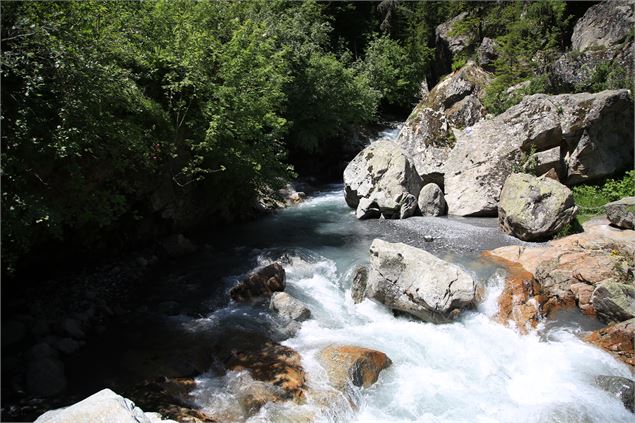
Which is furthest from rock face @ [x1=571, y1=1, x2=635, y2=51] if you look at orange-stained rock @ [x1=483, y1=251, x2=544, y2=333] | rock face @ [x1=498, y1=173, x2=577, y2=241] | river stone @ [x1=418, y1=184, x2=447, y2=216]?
orange-stained rock @ [x1=483, y1=251, x2=544, y2=333]

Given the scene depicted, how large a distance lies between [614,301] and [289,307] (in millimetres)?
7060

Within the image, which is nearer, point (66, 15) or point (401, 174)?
point (66, 15)

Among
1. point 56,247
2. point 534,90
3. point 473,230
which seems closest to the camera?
point 56,247

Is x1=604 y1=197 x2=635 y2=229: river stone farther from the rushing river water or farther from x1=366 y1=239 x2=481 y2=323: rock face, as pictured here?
x1=366 y1=239 x2=481 y2=323: rock face

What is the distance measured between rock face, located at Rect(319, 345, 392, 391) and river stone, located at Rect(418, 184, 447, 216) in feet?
32.0

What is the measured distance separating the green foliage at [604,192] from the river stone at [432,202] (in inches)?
188

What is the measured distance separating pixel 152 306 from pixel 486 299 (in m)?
8.22

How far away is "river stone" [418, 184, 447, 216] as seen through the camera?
57.0ft

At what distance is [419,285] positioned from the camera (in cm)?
1012

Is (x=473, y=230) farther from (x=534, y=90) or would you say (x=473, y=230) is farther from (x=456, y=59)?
(x=456, y=59)

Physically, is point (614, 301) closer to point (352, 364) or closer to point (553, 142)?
point (352, 364)

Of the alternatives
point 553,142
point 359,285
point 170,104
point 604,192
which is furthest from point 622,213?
point 170,104

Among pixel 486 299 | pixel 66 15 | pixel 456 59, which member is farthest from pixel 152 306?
pixel 456 59

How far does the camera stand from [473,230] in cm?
1523
